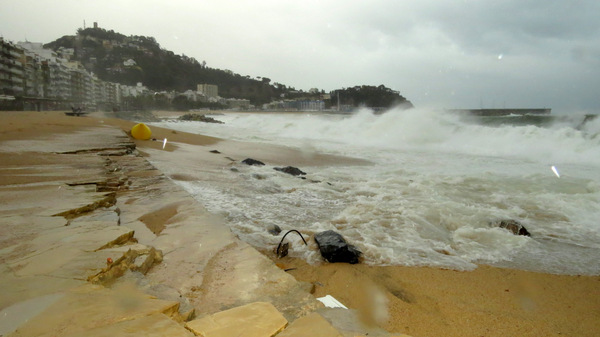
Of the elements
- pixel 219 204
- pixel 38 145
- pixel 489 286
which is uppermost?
pixel 38 145

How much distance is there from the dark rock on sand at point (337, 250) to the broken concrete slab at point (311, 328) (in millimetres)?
1476

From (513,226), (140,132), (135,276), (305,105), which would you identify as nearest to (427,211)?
(513,226)

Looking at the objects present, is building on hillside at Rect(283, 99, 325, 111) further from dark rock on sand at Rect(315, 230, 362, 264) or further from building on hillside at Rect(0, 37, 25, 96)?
dark rock on sand at Rect(315, 230, 362, 264)

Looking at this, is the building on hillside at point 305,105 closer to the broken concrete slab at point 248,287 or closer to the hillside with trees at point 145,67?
the hillside with trees at point 145,67

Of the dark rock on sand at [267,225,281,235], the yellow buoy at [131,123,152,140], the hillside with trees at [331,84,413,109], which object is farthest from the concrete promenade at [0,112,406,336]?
the hillside with trees at [331,84,413,109]

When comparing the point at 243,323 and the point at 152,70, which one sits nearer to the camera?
the point at 243,323

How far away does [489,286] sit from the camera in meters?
2.96

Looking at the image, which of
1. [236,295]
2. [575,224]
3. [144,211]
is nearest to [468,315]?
[236,295]

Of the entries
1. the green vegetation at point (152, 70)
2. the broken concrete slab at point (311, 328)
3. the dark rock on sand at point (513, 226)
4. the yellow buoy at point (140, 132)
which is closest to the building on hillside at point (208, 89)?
the green vegetation at point (152, 70)

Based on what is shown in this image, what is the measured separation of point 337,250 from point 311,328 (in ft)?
5.36

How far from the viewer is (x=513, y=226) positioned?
4422 mm

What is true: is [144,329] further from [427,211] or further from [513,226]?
[513,226]

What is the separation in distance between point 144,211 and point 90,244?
1336mm

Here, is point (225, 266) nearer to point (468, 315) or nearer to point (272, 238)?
point (272, 238)
